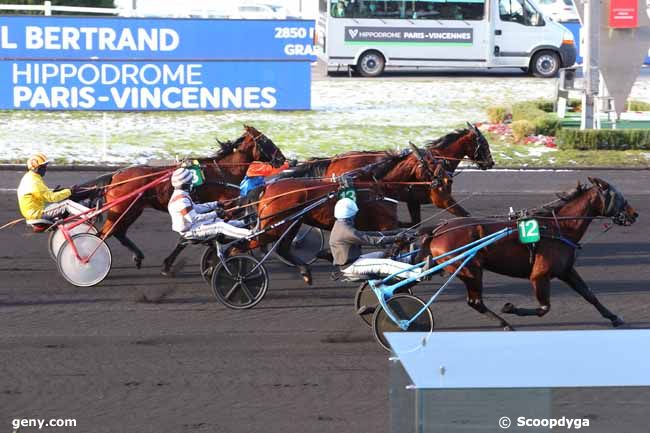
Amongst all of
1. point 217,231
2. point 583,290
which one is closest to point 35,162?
point 217,231

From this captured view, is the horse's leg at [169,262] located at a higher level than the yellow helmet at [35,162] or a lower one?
lower

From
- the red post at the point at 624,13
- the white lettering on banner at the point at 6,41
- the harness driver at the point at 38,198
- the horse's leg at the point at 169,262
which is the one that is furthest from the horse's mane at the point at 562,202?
the white lettering on banner at the point at 6,41

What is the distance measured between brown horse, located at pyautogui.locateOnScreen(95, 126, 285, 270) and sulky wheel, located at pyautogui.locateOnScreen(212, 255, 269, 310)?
4.06 feet

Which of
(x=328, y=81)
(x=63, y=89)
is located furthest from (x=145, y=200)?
(x=328, y=81)

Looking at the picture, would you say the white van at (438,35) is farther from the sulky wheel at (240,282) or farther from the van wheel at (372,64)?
the sulky wheel at (240,282)

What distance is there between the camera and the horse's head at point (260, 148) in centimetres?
1155

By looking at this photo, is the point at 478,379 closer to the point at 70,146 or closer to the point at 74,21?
the point at 70,146

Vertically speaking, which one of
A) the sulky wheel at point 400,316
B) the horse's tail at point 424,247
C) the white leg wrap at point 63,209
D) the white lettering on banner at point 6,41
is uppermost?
the white lettering on banner at point 6,41

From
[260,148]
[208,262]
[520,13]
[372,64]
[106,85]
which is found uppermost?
[520,13]

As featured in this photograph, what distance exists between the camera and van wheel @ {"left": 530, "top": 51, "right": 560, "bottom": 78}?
28.7 meters

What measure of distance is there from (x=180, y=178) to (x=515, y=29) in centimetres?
1953

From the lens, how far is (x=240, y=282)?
967cm

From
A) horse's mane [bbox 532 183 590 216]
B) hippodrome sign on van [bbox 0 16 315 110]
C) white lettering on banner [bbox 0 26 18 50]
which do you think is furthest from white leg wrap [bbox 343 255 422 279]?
white lettering on banner [bbox 0 26 18 50]

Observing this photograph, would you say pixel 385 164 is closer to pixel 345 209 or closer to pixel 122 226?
pixel 345 209
